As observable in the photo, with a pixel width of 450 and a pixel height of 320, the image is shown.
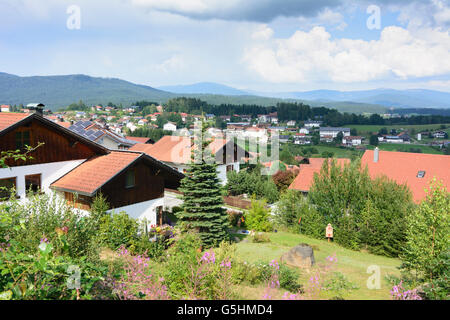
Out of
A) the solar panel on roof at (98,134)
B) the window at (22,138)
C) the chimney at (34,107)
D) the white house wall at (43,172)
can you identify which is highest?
the chimney at (34,107)

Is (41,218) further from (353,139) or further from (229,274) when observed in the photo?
(353,139)

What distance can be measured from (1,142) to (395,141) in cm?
13541

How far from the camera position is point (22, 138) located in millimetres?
16422

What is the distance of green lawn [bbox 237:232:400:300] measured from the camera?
12252 millimetres

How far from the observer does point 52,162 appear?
17.7 m

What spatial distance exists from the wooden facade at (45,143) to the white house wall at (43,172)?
23cm

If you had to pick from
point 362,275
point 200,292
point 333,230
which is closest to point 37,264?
point 200,292

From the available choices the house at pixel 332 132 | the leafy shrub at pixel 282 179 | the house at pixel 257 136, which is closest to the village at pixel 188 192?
the leafy shrub at pixel 282 179

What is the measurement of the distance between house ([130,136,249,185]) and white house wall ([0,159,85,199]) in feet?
71.2

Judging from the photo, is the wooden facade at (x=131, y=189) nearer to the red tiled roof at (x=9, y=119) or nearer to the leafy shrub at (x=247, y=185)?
the red tiled roof at (x=9, y=119)

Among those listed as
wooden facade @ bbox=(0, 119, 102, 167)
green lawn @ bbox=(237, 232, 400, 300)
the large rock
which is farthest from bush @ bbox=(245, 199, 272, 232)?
wooden facade @ bbox=(0, 119, 102, 167)

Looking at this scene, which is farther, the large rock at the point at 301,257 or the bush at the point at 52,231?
the large rock at the point at 301,257

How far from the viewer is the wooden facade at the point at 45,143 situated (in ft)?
52.1

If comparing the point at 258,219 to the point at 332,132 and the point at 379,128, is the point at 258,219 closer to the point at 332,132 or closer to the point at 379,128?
the point at 332,132
